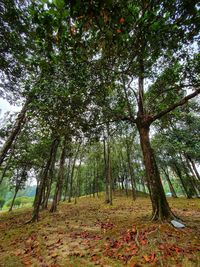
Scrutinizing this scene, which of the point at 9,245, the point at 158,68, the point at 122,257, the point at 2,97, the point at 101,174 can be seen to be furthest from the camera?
the point at 101,174

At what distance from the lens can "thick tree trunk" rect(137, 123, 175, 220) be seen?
638cm

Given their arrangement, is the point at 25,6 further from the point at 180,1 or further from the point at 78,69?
the point at 180,1

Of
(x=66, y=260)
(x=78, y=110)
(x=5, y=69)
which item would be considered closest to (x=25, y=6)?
(x=5, y=69)

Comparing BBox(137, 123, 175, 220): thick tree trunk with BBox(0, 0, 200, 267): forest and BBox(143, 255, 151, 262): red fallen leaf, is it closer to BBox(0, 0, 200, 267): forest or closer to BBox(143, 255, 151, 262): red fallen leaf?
BBox(0, 0, 200, 267): forest

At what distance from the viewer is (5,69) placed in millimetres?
8109

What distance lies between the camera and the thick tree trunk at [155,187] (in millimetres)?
6382

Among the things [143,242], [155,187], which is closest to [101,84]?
[155,187]

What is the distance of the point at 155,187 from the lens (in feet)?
22.4

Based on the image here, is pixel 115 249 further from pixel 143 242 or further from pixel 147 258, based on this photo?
pixel 147 258

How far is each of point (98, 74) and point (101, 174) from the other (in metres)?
34.2

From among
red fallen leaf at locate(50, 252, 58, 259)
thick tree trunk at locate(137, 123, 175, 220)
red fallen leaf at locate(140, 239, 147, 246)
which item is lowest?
red fallen leaf at locate(50, 252, 58, 259)

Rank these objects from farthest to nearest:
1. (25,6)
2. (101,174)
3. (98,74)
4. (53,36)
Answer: (101,174) < (25,6) < (98,74) < (53,36)

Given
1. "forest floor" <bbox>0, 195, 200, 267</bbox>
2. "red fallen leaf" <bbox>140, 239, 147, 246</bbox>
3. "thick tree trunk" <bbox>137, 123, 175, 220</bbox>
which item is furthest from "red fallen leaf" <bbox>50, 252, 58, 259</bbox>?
"thick tree trunk" <bbox>137, 123, 175, 220</bbox>

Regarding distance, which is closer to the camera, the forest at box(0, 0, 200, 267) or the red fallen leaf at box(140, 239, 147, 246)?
the forest at box(0, 0, 200, 267)
